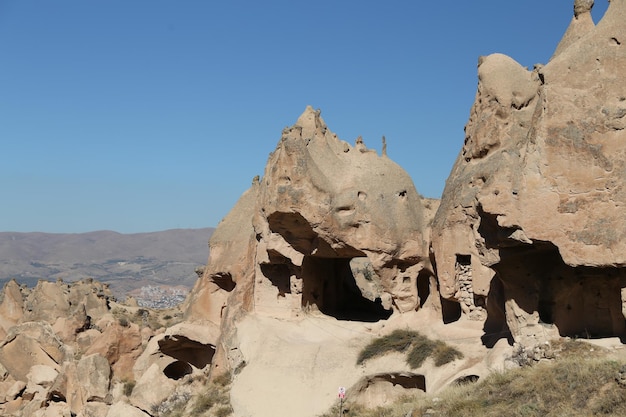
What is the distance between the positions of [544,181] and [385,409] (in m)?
4.99

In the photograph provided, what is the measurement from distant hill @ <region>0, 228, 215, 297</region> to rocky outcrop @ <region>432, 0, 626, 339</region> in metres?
103

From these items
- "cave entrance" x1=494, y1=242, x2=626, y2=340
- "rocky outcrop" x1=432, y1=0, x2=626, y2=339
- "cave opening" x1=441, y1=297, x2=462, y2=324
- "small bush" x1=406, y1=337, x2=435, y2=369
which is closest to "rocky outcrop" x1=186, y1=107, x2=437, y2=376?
"cave opening" x1=441, y1=297, x2=462, y2=324

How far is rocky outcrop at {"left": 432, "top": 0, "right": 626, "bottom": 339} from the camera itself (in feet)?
35.8

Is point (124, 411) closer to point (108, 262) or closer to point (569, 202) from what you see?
point (569, 202)

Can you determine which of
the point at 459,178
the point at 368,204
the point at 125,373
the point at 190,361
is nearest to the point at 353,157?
the point at 368,204

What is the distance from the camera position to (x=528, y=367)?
11039 millimetres

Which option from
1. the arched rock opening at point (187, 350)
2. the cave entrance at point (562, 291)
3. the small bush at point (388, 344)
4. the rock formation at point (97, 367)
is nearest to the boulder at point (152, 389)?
the rock formation at point (97, 367)

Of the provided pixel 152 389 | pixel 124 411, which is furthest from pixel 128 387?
pixel 124 411

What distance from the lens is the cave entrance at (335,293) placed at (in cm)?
1897

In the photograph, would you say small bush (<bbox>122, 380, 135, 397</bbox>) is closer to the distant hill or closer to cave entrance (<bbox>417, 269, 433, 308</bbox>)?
cave entrance (<bbox>417, 269, 433, 308</bbox>)

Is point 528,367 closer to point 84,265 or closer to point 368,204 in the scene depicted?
point 368,204

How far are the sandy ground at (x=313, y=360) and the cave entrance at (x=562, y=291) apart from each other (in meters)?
1.56

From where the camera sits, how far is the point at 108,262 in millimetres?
171500

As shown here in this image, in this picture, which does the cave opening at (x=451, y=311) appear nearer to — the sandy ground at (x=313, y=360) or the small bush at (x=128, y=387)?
the sandy ground at (x=313, y=360)
